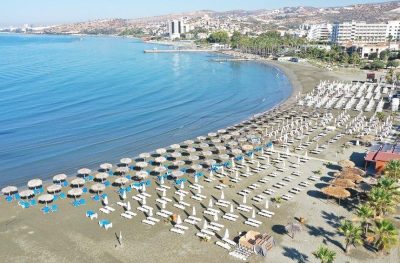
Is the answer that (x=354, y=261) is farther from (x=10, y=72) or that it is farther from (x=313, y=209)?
(x=10, y=72)

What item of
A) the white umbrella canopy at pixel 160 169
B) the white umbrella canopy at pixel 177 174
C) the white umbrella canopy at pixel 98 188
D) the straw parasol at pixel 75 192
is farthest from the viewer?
the white umbrella canopy at pixel 160 169

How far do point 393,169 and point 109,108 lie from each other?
47.8 meters

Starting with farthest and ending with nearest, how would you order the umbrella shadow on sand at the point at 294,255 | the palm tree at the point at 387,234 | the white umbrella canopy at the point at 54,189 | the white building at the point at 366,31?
the white building at the point at 366,31
the white umbrella canopy at the point at 54,189
the umbrella shadow on sand at the point at 294,255
the palm tree at the point at 387,234

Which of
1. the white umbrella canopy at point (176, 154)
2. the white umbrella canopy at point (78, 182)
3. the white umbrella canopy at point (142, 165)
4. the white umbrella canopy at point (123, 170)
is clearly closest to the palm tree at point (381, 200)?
the white umbrella canopy at point (176, 154)

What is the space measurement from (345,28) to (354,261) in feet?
575

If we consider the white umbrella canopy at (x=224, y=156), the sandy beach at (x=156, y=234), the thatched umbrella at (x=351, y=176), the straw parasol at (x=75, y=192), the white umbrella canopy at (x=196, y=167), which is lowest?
the sandy beach at (x=156, y=234)

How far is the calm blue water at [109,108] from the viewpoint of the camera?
1772 inches

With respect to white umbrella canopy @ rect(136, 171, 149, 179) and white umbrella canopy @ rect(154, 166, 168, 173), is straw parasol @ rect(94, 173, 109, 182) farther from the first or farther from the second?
white umbrella canopy @ rect(154, 166, 168, 173)

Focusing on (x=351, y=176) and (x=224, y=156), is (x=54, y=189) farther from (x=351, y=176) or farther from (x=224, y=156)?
(x=351, y=176)

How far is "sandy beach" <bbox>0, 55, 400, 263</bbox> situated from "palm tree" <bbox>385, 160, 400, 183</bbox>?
4.70 meters

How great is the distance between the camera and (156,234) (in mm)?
25656

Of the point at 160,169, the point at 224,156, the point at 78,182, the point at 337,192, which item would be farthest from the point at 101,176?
the point at 337,192

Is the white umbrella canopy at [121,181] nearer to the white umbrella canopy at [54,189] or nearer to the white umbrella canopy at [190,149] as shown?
the white umbrella canopy at [54,189]

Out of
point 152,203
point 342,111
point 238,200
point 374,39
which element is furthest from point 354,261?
point 374,39
